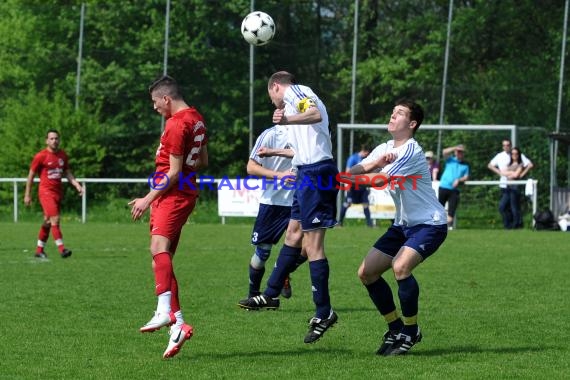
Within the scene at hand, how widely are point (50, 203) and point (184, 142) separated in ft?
31.8

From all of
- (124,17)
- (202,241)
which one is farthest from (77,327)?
(124,17)

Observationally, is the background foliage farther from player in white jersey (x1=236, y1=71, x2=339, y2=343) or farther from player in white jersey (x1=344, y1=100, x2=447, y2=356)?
player in white jersey (x1=344, y1=100, x2=447, y2=356)

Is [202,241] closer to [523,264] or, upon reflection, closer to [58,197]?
[58,197]

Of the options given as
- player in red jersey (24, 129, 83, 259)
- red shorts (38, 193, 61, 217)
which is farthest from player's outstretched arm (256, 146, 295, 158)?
red shorts (38, 193, 61, 217)

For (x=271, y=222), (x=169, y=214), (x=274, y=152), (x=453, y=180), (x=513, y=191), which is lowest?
(x=513, y=191)

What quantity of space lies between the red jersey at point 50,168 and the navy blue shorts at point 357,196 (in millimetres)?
10101

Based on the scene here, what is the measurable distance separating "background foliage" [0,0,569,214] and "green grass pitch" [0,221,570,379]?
55.8 ft

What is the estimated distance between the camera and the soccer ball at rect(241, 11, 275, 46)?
12.3 meters

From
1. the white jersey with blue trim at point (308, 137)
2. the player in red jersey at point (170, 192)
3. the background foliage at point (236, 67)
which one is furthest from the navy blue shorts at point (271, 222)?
the background foliage at point (236, 67)

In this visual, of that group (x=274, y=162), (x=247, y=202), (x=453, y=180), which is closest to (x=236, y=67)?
(x=247, y=202)

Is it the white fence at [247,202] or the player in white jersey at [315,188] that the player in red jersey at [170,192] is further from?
the white fence at [247,202]

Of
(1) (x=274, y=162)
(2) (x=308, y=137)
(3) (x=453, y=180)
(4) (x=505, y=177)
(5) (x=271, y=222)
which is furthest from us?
(4) (x=505, y=177)

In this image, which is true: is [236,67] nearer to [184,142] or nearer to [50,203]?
[50,203]

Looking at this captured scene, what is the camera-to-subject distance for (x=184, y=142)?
7.91 meters
